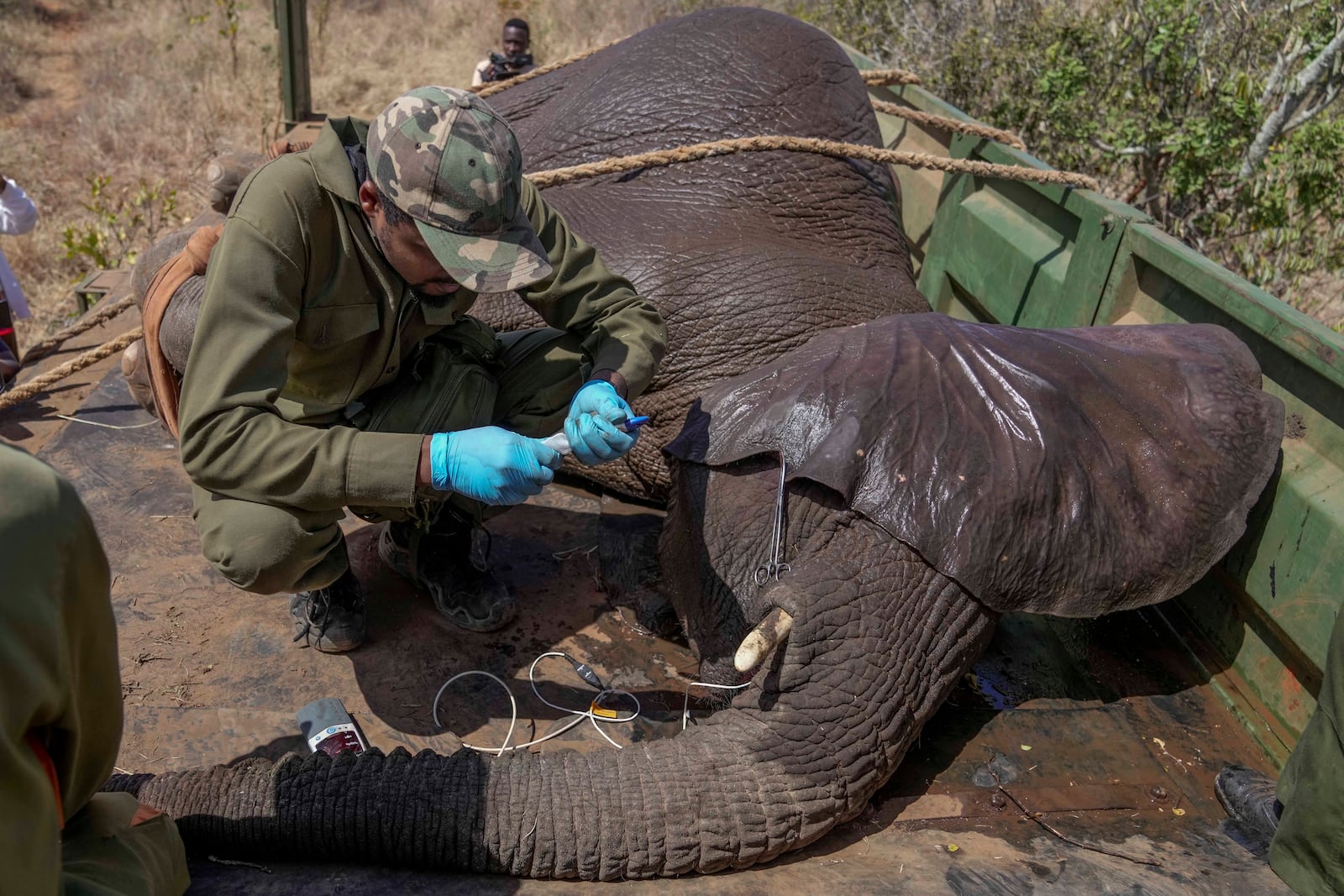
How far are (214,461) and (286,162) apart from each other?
2.28 ft

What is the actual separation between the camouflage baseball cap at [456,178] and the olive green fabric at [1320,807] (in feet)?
6.17

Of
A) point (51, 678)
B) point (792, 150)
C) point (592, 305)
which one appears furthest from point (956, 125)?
point (51, 678)

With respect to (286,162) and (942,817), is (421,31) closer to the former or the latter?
(286,162)

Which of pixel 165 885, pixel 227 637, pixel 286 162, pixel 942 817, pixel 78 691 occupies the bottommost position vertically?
pixel 227 637

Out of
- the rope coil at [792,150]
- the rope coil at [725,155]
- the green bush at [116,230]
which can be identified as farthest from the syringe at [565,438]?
the green bush at [116,230]

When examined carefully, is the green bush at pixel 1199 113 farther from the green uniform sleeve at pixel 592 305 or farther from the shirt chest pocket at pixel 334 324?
the shirt chest pocket at pixel 334 324

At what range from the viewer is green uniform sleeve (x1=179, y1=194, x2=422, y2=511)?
2.24 meters

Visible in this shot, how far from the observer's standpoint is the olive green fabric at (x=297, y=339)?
225 cm

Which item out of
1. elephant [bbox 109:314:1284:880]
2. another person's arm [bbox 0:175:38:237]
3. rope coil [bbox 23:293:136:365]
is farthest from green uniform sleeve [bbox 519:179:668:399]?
another person's arm [bbox 0:175:38:237]

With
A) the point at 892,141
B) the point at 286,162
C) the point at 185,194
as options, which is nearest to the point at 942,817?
the point at 286,162

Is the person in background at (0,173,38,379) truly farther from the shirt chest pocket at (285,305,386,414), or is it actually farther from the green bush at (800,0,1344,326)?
the green bush at (800,0,1344,326)

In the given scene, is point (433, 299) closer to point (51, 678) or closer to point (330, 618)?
point (330, 618)

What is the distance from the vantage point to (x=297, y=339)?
2533mm

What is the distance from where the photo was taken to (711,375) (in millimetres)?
3281
